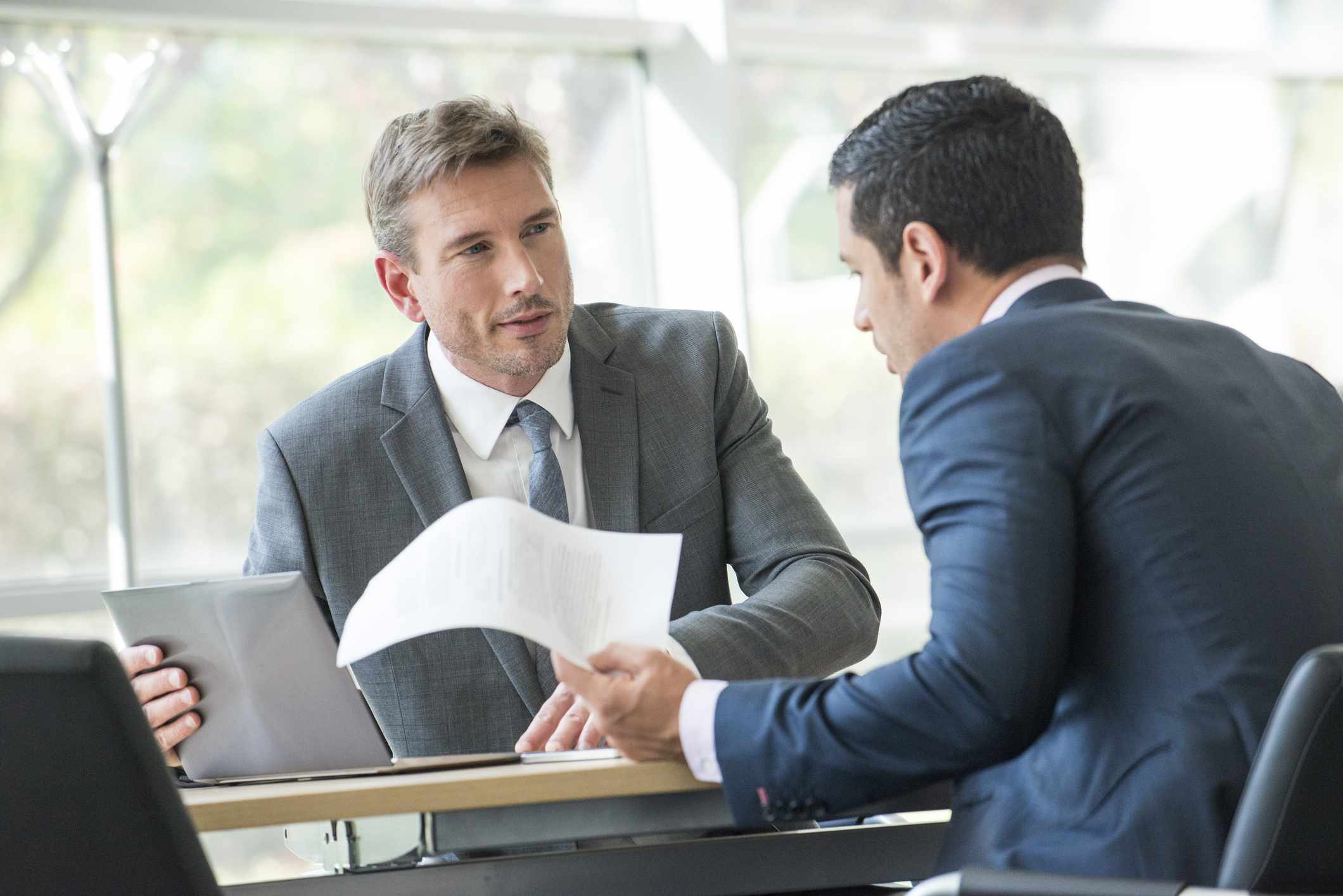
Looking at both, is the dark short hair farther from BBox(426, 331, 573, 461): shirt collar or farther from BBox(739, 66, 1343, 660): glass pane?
BBox(739, 66, 1343, 660): glass pane

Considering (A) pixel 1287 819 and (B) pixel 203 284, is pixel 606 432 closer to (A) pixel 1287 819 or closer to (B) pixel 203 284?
(A) pixel 1287 819

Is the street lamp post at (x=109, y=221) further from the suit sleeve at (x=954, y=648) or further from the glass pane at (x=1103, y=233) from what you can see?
the suit sleeve at (x=954, y=648)

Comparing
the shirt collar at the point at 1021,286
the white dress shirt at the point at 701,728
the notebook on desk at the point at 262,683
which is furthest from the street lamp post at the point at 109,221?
the shirt collar at the point at 1021,286

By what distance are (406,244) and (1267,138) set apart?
181 inches

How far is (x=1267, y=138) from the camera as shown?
5.86 metres

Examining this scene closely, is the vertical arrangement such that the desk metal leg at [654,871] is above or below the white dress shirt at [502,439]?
below

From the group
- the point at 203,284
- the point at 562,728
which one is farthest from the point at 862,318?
the point at 203,284

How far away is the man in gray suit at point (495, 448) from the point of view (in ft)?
7.06

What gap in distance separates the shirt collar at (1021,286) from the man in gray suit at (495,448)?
0.68 meters

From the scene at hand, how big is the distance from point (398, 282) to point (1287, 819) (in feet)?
5.62

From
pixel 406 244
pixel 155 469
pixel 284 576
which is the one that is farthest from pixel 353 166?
pixel 284 576

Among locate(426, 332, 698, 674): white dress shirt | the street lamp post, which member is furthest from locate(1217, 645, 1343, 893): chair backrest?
the street lamp post

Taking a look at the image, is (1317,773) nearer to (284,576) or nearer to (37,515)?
(284,576)

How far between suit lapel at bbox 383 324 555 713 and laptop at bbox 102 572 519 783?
1.88 feet
